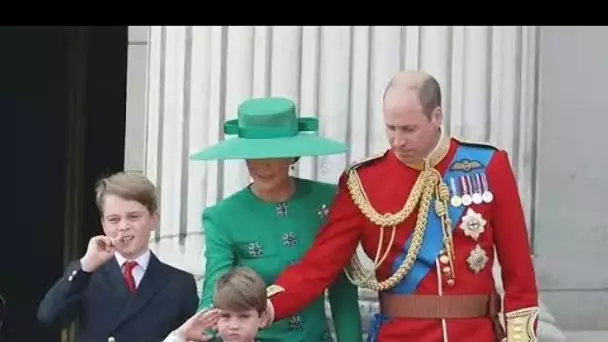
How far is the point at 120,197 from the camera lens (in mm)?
4137

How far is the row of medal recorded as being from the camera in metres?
4.04

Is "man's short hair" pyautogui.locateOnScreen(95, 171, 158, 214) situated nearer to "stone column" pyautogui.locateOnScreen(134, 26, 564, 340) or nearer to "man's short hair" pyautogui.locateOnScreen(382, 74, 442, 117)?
"man's short hair" pyautogui.locateOnScreen(382, 74, 442, 117)

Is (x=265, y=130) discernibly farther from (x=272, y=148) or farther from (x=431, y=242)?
(x=431, y=242)

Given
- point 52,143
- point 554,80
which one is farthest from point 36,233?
point 554,80

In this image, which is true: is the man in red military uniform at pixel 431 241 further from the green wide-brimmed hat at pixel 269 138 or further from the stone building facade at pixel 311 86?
the stone building facade at pixel 311 86

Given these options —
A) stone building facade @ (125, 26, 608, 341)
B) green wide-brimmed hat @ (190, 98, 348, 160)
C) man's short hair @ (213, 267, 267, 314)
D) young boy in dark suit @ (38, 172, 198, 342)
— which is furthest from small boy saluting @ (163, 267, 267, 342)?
stone building facade @ (125, 26, 608, 341)

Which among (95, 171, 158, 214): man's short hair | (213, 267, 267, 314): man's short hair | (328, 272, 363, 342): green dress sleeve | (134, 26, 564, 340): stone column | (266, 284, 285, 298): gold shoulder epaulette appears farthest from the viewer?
(134, 26, 564, 340): stone column

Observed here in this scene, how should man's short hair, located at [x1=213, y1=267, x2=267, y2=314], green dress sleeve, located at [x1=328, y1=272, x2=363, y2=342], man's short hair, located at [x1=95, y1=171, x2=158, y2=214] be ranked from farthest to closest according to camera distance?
green dress sleeve, located at [x1=328, y1=272, x2=363, y2=342]
man's short hair, located at [x1=95, y1=171, x2=158, y2=214]
man's short hair, located at [x1=213, y1=267, x2=267, y2=314]

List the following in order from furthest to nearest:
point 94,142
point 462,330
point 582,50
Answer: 1. point 94,142
2. point 582,50
3. point 462,330

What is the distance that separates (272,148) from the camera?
411cm

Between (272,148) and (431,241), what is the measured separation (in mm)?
454

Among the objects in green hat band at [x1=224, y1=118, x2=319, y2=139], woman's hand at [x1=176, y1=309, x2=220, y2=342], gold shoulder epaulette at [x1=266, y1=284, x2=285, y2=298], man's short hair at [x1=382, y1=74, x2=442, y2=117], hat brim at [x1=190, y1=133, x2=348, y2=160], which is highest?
man's short hair at [x1=382, y1=74, x2=442, y2=117]
